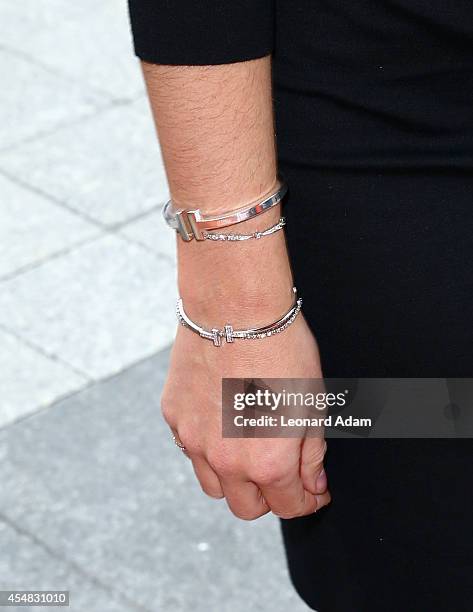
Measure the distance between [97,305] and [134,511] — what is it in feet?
3.08

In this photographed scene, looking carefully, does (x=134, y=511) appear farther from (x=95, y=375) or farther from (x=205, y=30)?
(x=205, y=30)

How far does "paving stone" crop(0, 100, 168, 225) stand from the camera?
4332 millimetres

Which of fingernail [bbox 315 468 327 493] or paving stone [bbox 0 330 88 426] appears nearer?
fingernail [bbox 315 468 327 493]

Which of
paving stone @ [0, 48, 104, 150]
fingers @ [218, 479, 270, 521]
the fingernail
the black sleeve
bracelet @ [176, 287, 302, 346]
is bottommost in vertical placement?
paving stone @ [0, 48, 104, 150]

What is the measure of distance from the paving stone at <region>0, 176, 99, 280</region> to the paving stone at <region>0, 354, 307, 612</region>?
2.48 ft

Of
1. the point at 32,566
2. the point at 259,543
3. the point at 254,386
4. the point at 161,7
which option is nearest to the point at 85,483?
the point at 32,566

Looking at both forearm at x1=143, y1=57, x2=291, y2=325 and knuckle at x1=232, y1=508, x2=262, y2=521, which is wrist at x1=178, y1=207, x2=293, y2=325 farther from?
knuckle at x1=232, y1=508, x2=262, y2=521

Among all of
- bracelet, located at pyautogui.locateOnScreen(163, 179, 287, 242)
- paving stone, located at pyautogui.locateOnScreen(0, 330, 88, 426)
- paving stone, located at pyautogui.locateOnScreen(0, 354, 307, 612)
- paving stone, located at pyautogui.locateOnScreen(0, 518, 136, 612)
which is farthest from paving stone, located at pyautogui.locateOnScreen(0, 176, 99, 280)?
bracelet, located at pyautogui.locateOnScreen(163, 179, 287, 242)

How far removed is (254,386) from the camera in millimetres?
1344

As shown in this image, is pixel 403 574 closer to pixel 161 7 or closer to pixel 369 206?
pixel 369 206

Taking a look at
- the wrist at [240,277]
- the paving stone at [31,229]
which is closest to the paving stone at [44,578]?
the paving stone at [31,229]

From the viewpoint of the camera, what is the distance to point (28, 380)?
11.4 feet

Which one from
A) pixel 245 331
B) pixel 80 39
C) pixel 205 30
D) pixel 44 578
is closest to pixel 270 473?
pixel 245 331

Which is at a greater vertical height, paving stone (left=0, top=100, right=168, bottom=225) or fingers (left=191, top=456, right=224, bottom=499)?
fingers (left=191, top=456, right=224, bottom=499)
